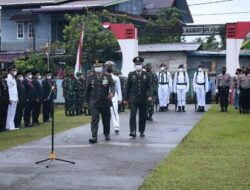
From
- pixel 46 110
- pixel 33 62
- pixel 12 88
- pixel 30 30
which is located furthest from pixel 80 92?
pixel 30 30

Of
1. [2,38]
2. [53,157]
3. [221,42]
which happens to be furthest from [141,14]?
[53,157]

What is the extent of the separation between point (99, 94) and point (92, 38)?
71.8 ft

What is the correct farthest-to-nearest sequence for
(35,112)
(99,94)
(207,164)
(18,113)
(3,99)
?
(35,112) < (18,113) < (3,99) < (99,94) < (207,164)

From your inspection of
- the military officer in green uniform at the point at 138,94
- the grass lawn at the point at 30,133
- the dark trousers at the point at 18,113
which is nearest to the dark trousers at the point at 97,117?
the military officer in green uniform at the point at 138,94

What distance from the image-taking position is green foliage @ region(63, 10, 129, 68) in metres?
35.5

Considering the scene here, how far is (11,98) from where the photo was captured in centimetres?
1817

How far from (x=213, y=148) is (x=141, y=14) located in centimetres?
3709

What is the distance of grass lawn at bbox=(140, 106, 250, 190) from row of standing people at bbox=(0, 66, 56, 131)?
514 cm

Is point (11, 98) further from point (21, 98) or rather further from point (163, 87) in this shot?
point (163, 87)

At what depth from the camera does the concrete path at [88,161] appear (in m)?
9.09

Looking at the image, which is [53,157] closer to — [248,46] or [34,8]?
[248,46]

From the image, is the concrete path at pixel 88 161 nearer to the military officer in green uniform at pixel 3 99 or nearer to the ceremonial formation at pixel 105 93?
the ceremonial formation at pixel 105 93

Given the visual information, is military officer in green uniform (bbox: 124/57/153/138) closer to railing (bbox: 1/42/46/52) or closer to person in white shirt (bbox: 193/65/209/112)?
person in white shirt (bbox: 193/65/209/112)

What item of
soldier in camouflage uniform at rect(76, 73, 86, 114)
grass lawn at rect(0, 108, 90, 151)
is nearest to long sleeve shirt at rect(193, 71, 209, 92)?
soldier in camouflage uniform at rect(76, 73, 86, 114)
